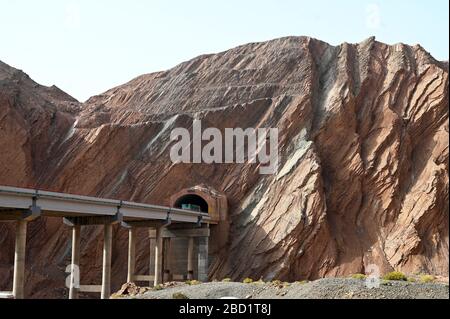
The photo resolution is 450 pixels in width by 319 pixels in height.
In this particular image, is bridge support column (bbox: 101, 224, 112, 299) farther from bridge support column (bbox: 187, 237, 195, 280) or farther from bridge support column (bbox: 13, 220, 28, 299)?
bridge support column (bbox: 187, 237, 195, 280)

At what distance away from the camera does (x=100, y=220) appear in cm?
4688

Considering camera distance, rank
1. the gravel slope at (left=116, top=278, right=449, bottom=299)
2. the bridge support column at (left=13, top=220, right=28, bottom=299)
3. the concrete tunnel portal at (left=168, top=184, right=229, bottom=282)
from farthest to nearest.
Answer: the concrete tunnel portal at (left=168, top=184, right=229, bottom=282) → the bridge support column at (left=13, top=220, right=28, bottom=299) → the gravel slope at (left=116, top=278, right=449, bottom=299)

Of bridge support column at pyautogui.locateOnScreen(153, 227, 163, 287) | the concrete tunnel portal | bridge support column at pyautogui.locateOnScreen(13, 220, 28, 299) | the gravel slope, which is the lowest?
the gravel slope

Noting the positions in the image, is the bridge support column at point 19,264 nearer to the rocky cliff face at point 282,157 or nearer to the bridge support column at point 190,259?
the rocky cliff face at point 282,157

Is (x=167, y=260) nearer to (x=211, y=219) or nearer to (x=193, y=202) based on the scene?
(x=211, y=219)

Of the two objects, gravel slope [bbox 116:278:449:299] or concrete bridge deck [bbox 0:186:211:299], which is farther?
concrete bridge deck [bbox 0:186:211:299]

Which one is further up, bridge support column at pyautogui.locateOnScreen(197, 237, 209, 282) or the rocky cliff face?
the rocky cliff face

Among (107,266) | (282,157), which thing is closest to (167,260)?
(107,266)

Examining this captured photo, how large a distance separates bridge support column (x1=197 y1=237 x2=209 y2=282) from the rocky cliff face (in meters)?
2.42

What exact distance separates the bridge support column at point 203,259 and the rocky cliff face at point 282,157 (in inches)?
95.2

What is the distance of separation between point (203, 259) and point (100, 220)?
15369 mm

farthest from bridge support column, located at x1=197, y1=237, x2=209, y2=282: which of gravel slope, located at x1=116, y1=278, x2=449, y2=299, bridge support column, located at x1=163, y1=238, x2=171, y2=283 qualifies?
gravel slope, located at x1=116, y1=278, x2=449, y2=299

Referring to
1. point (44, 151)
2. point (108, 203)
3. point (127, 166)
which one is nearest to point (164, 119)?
point (127, 166)

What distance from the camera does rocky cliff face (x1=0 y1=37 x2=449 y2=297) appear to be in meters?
61.1
